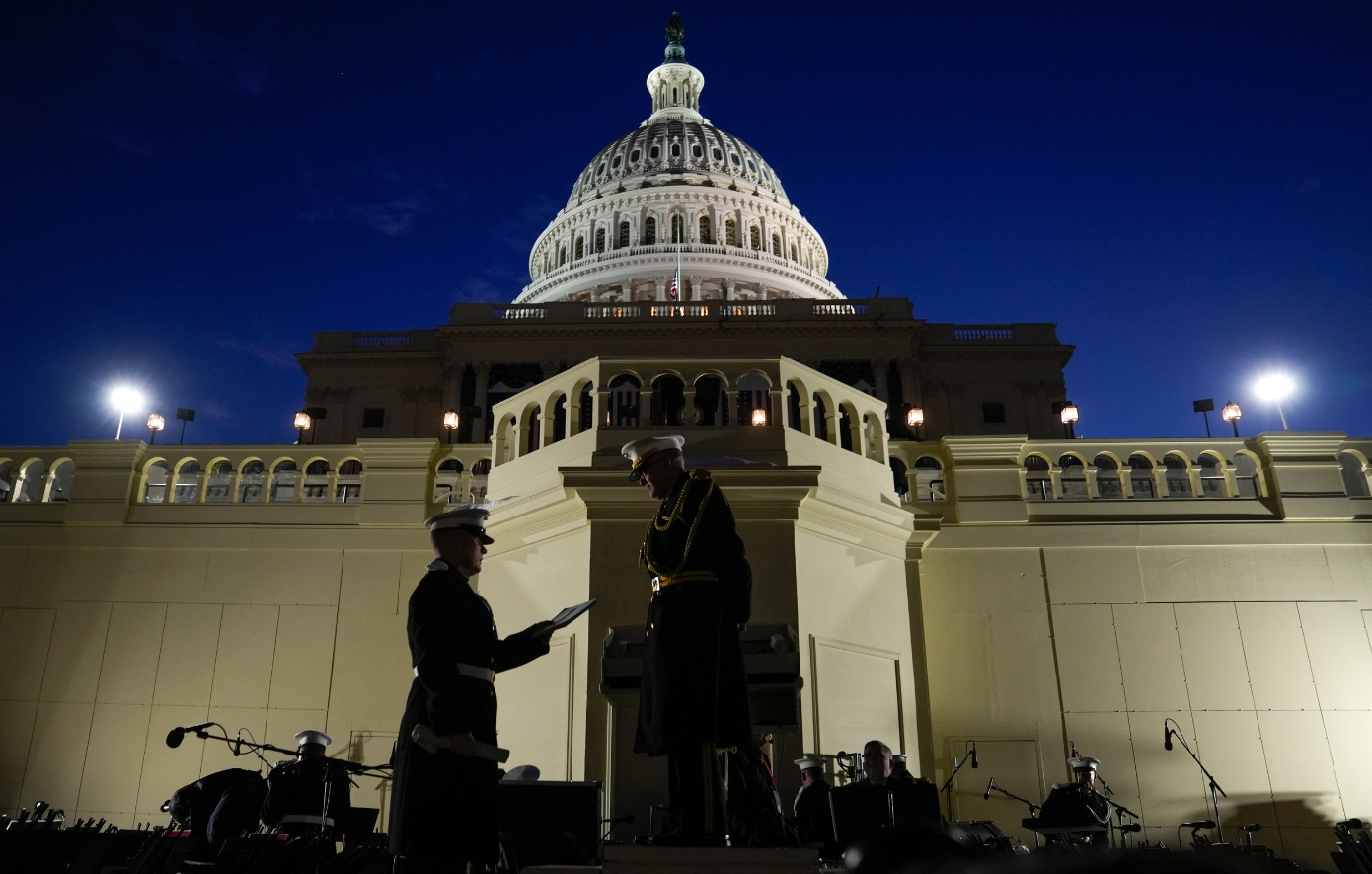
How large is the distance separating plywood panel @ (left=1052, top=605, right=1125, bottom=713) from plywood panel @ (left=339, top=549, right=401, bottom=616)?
27.8 ft

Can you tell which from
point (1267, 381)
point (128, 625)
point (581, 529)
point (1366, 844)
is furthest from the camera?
point (1267, 381)

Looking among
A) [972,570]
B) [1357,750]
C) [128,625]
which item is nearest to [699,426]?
[972,570]

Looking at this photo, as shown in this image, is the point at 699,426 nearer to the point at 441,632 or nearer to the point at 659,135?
the point at 441,632

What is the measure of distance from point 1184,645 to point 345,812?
10.1 m

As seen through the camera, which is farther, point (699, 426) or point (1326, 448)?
point (1326, 448)

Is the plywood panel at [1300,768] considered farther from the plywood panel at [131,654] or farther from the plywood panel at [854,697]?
the plywood panel at [131,654]

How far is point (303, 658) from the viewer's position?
44.2 ft

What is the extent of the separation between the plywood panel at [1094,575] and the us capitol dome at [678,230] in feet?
208

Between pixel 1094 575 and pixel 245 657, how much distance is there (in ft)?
35.8

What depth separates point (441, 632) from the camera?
19.4ft

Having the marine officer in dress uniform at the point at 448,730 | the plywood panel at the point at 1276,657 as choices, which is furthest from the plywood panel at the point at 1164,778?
the marine officer in dress uniform at the point at 448,730

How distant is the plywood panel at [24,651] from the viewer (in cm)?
1351

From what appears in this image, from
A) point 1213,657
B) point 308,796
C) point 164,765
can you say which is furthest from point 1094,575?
point 164,765

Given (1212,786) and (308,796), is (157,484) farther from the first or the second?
(1212,786)
